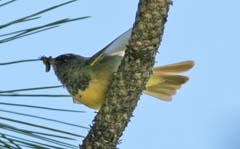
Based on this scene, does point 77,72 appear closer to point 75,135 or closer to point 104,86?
point 104,86

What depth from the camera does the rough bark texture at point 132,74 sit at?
49.3 inches

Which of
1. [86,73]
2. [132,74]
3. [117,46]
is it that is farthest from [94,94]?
[132,74]

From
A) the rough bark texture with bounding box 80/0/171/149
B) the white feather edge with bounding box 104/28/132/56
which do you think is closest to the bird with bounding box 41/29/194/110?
the white feather edge with bounding box 104/28/132/56

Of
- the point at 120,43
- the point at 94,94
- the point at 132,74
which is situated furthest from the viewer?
the point at 94,94

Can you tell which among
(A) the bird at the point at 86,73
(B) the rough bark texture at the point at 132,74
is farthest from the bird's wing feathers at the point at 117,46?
(B) the rough bark texture at the point at 132,74

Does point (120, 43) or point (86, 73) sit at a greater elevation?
point (120, 43)

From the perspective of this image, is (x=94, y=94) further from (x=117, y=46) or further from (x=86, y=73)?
(x=117, y=46)

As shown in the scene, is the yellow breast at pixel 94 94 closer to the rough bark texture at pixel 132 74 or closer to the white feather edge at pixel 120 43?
the white feather edge at pixel 120 43

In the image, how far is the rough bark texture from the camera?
1253 millimetres

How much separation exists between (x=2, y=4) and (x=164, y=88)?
150 cm

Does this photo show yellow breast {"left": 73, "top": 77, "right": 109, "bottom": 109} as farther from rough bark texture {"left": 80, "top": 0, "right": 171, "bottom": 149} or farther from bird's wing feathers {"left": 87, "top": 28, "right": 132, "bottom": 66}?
rough bark texture {"left": 80, "top": 0, "right": 171, "bottom": 149}

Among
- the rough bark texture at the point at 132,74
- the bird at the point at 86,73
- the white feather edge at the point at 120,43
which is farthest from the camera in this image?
the bird at the point at 86,73

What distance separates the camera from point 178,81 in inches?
105

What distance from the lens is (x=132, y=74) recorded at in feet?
4.28
